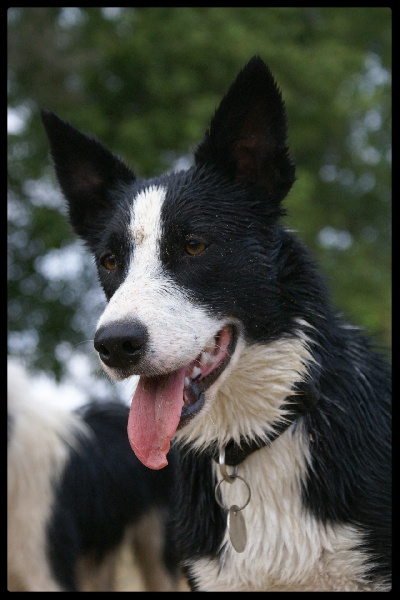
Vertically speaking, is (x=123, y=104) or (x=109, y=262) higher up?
(x=123, y=104)

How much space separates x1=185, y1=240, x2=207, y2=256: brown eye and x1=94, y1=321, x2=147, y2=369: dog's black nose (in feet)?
1.42

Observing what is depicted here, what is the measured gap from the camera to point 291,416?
3.16 meters

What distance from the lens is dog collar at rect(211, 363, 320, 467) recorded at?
312 centimetres

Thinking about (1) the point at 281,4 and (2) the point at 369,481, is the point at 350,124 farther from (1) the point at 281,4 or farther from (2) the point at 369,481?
(2) the point at 369,481

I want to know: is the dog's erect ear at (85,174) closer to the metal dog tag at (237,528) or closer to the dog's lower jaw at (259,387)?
the dog's lower jaw at (259,387)

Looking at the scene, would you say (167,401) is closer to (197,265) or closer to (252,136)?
(197,265)

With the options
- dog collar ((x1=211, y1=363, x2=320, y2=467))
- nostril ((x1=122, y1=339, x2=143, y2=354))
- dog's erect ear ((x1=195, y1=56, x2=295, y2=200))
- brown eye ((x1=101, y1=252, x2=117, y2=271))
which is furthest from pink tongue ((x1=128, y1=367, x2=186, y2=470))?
dog's erect ear ((x1=195, y1=56, x2=295, y2=200))

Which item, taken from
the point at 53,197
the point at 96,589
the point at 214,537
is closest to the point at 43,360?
the point at 53,197

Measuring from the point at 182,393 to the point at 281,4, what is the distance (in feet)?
36.2

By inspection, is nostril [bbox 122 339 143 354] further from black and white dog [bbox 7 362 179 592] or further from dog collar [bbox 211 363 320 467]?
black and white dog [bbox 7 362 179 592]

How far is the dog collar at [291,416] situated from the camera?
10.3 feet

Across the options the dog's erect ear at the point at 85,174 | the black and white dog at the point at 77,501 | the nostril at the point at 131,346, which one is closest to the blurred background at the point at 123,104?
the black and white dog at the point at 77,501

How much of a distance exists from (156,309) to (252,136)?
880 millimetres

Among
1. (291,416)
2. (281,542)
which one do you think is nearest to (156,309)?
(291,416)
